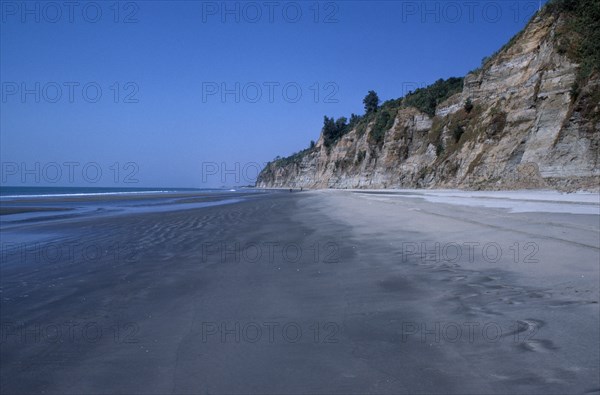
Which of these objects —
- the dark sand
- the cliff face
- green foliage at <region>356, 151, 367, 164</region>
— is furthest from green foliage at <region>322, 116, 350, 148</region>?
the dark sand

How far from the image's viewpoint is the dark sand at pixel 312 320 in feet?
9.93

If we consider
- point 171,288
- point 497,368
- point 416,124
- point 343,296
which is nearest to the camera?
point 497,368

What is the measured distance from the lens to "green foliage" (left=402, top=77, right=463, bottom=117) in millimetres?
52188

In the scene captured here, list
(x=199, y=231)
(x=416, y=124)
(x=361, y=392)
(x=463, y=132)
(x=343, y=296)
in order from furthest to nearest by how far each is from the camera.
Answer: (x=416, y=124) < (x=463, y=132) < (x=199, y=231) < (x=343, y=296) < (x=361, y=392)

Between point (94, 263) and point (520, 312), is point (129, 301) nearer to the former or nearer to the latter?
point (94, 263)

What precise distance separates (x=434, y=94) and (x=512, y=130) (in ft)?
85.6

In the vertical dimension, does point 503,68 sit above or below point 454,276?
above

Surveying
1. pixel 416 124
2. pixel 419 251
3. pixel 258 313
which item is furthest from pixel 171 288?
pixel 416 124

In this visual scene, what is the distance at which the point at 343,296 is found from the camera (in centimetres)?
515

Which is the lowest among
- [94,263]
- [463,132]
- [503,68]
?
[94,263]

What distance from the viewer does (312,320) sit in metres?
4.30

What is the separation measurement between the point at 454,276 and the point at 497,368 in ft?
9.33

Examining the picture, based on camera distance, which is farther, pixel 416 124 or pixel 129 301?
pixel 416 124

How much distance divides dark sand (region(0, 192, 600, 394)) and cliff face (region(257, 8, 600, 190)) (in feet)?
54.2
